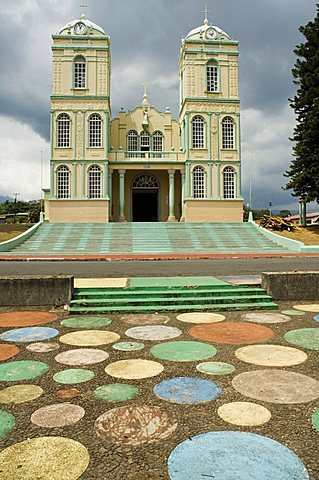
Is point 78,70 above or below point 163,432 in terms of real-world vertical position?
above

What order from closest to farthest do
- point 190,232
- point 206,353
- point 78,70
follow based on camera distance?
1. point 206,353
2. point 190,232
3. point 78,70

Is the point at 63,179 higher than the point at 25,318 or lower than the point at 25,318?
higher

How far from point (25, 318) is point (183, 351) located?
2.91 meters

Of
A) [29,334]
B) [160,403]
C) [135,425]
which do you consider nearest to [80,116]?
[29,334]

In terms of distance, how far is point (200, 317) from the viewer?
5969mm

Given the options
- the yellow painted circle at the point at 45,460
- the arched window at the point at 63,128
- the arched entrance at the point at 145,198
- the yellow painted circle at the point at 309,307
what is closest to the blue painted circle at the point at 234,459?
the yellow painted circle at the point at 45,460

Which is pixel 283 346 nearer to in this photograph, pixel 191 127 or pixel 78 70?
pixel 191 127

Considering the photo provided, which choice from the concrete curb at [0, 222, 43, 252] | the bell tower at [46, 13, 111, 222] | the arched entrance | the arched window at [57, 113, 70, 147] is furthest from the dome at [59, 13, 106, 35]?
the concrete curb at [0, 222, 43, 252]

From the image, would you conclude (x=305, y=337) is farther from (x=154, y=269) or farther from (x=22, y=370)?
(x=154, y=269)

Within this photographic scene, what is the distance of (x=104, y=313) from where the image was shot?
20.7 ft

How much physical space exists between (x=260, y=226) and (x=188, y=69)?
1604cm

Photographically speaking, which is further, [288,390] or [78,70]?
[78,70]

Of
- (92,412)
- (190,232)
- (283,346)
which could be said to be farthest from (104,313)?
(190,232)

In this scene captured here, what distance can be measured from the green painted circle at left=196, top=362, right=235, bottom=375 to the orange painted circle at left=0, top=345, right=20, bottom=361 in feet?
6.78
